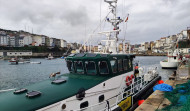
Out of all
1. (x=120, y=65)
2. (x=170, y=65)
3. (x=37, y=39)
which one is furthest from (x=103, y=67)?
(x=37, y=39)

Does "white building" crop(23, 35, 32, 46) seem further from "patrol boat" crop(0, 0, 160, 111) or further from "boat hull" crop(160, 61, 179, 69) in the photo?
"patrol boat" crop(0, 0, 160, 111)

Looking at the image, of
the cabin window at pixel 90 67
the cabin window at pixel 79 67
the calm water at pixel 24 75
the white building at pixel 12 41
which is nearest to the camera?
the cabin window at pixel 90 67

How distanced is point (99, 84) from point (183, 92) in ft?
17.6

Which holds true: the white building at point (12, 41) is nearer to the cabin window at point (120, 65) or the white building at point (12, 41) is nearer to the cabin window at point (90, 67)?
the cabin window at point (90, 67)

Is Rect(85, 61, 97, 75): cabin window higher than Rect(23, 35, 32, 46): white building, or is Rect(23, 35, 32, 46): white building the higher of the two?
Rect(23, 35, 32, 46): white building

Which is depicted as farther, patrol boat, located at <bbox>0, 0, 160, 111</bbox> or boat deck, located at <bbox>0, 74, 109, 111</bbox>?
patrol boat, located at <bbox>0, 0, 160, 111</bbox>

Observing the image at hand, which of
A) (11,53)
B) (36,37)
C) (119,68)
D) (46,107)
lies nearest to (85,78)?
(119,68)

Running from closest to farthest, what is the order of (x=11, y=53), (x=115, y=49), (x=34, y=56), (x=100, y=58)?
(x=100, y=58) < (x=115, y=49) < (x=11, y=53) < (x=34, y=56)

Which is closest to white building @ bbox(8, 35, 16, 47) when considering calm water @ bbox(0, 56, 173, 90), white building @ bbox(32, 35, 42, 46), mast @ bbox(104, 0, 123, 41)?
white building @ bbox(32, 35, 42, 46)

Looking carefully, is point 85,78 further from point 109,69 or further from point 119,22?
point 119,22

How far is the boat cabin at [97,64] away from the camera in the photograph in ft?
22.8

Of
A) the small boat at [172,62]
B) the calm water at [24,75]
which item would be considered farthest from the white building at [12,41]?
the small boat at [172,62]

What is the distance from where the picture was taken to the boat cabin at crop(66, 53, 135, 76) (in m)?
6.95

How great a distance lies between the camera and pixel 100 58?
679 cm
